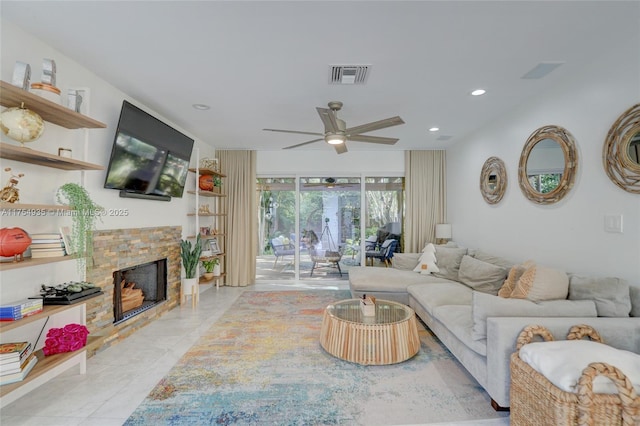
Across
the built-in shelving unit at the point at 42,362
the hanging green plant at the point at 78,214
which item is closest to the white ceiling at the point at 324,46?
the hanging green plant at the point at 78,214

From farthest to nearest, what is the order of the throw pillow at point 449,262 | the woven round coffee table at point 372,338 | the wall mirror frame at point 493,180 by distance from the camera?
the throw pillow at point 449,262 < the wall mirror frame at point 493,180 < the woven round coffee table at point 372,338

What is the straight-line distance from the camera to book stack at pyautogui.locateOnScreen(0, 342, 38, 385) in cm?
173

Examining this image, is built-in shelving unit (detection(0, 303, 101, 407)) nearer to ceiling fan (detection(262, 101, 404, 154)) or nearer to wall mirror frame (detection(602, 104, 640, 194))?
ceiling fan (detection(262, 101, 404, 154))

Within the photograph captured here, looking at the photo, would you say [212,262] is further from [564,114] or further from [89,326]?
[564,114]

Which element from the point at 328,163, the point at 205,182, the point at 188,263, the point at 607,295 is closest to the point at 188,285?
the point at 188,263

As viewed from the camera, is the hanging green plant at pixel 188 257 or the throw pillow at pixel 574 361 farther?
the hanging green plant at pixel 188 257

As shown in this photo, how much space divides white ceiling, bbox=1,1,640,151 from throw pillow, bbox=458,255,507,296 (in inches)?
73.8

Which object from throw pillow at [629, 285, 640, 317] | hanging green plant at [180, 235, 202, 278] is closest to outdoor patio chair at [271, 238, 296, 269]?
hanging green plant at [180, 235, 202, 278]

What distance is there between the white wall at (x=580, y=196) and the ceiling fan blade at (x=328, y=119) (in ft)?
7.01

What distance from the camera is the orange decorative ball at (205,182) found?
467cm

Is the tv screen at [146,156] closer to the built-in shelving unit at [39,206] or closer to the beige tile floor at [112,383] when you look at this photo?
the built-in shelving unit at [39,206]

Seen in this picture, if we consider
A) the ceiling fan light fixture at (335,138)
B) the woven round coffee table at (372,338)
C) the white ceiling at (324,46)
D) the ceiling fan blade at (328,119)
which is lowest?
the woven round coffee table at (372,338)

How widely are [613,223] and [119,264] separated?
14.6 ft

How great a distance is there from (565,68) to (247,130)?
3711 mm
